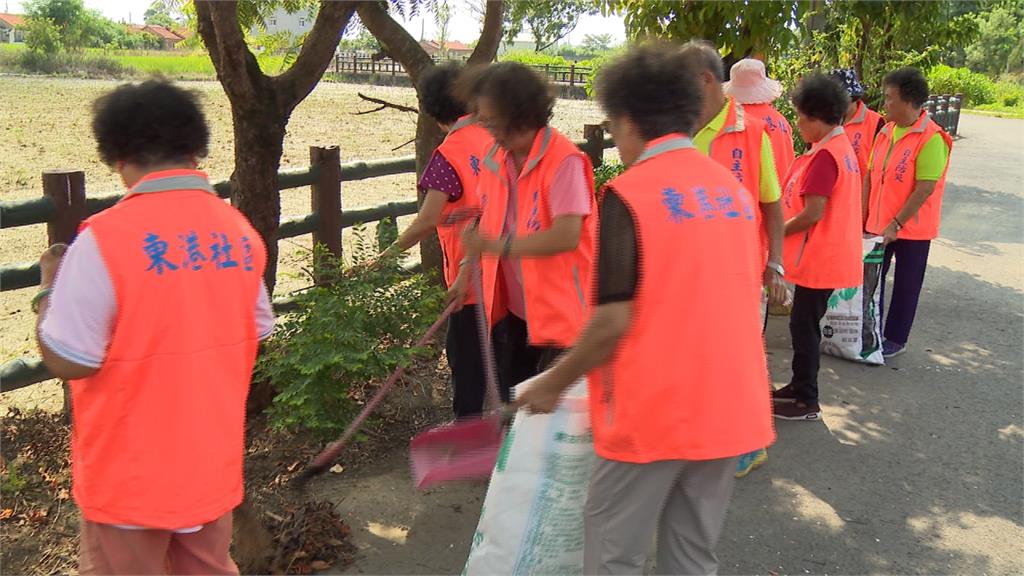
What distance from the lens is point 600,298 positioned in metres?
2.26

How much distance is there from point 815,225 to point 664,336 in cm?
272

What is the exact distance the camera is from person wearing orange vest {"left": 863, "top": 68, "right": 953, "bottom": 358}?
572 cm

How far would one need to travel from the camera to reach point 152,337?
2.08 metres

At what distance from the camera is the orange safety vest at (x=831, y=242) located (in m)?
4.63

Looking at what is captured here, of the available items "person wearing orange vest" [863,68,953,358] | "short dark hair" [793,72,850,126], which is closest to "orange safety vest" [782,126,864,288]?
"short dark hair" [793,72,850,126]

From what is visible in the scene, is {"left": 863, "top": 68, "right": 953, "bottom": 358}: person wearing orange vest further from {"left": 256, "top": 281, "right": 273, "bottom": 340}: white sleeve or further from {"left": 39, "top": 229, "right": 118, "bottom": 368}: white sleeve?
{"left": 39, "top": 229, "right": 118, "bottom": 368}: white sleeve

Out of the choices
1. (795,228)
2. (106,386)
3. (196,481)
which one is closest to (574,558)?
(196,481)

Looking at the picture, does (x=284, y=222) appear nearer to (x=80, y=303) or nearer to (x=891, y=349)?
(x=80, y=303)

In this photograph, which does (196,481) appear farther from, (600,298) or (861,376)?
(861,376)

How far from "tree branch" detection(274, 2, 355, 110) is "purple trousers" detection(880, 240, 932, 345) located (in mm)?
3769

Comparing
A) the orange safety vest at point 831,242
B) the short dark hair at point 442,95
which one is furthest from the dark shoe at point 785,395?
the short dark hair at point 442,95

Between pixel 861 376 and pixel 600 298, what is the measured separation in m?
3.99

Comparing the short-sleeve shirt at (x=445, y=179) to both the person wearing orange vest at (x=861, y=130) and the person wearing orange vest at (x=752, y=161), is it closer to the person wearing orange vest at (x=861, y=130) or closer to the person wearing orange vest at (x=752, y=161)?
the person wearing orange vest at (x=752, y=161)

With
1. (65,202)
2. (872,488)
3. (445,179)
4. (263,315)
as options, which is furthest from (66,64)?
(263,315)
